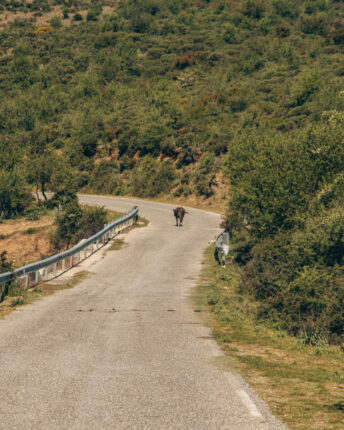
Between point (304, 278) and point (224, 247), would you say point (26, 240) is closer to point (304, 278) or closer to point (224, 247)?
point (224, 247)

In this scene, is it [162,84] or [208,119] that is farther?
[162,84]

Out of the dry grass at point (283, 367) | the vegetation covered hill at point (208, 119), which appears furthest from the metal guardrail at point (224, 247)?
the dry grass at point (283, 367)

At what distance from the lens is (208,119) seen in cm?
6381

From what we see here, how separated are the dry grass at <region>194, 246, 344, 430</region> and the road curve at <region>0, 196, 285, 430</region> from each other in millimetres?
337

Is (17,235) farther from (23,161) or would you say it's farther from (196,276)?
(196,276)

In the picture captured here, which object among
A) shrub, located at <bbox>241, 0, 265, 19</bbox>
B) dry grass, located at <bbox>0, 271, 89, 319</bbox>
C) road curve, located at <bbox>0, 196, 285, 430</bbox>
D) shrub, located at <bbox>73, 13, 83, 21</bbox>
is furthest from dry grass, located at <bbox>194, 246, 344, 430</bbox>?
shrub, located at <bbox>73, 13, 83, 21</bbox>

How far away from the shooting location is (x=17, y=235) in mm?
37938

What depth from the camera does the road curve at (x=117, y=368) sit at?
19.0ft

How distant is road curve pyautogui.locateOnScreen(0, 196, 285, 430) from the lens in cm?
578

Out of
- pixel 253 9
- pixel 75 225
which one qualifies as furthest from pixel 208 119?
pixel 253 9

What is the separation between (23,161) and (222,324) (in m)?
42.0

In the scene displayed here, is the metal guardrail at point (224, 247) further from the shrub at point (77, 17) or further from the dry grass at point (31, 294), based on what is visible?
the shrub at point (77, 17)

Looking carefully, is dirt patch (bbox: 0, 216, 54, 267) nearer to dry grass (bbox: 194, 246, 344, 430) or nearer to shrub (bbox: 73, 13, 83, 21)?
dry grass (bbox: 194, 246, 344, 430)

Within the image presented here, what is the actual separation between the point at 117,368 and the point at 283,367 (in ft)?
9.76
